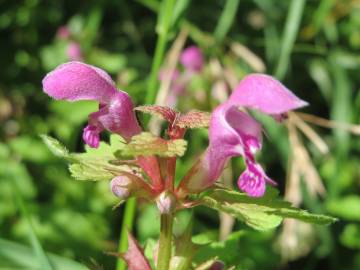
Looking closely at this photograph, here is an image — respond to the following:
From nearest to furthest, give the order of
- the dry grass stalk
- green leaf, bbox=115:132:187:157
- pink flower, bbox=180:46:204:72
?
1. green leaf, bbox=115:132:187:157
2. the dry grass stalk
3. pink flower, bbox=180:46:204:72

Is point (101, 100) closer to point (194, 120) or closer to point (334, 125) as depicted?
point (194, 120)

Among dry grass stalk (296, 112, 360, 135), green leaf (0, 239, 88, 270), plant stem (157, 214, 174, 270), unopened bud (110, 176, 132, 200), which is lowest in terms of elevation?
green leaf (0, 239, 88, 270)

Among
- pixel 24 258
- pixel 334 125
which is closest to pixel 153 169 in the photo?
pixel 24 258

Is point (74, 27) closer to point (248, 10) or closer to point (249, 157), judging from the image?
point (248, 10)

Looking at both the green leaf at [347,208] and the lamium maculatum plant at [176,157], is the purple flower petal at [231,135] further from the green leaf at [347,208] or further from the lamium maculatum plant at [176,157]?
the green leaf at [347,208]

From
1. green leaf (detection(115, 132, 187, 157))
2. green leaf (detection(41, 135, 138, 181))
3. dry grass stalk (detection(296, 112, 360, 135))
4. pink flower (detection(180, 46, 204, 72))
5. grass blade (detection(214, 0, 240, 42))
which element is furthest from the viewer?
pink flower (detection(180, 46, 204, 72))

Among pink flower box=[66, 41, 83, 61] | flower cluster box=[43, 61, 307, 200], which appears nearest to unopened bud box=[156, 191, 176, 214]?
flower cluster box=[43, 61, 307, 200]

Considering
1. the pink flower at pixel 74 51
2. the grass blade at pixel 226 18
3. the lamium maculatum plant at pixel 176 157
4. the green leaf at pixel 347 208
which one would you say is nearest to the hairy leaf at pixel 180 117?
the lamium maculatum plant at pixel 176 157

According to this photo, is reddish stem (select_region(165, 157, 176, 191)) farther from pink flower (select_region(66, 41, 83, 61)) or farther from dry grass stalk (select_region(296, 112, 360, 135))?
pink flower (select_region(66, 41, 83, 61))
